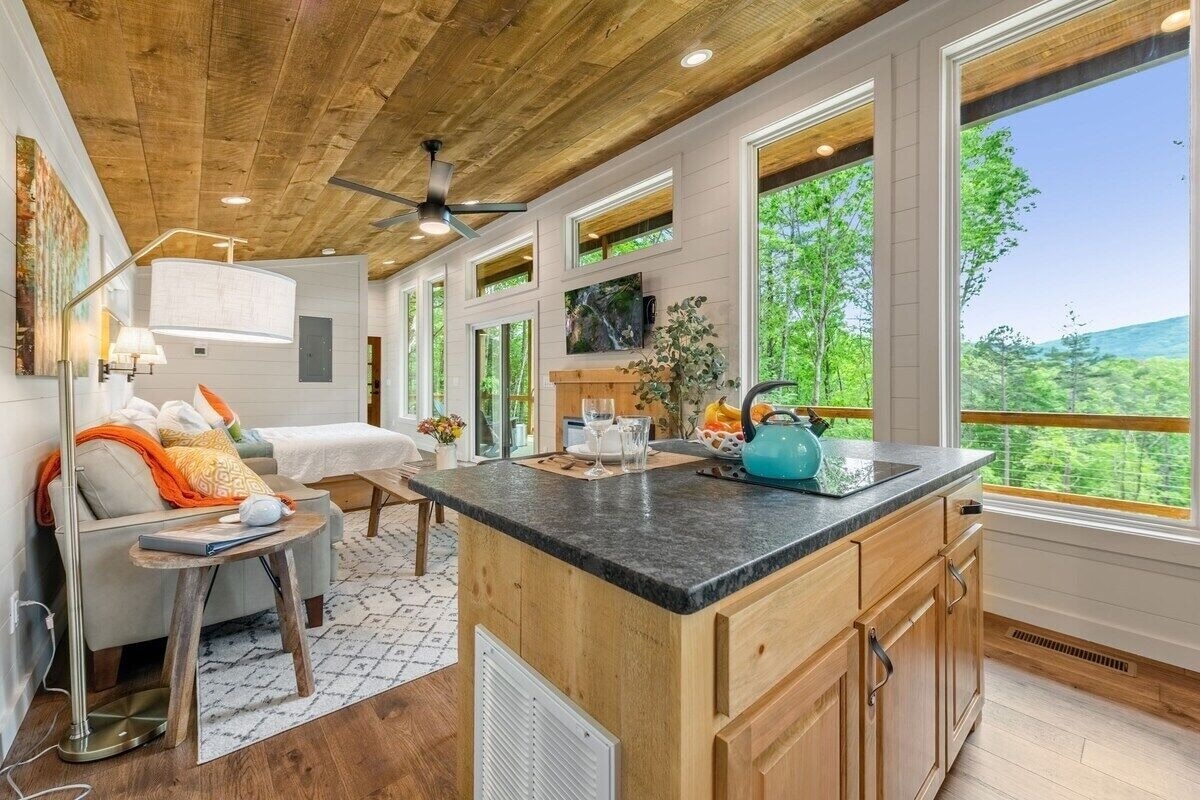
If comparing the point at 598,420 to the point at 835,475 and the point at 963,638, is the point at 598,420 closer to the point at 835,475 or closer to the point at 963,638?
the point at 835,475

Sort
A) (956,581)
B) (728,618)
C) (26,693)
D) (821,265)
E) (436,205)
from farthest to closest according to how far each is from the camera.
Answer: (436,205) → (821,265) → (26,693) → (956,581) → (728,618)

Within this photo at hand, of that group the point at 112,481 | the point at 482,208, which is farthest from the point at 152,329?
the point at 482,208

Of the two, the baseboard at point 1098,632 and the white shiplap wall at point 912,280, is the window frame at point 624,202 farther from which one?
the baseboard at point 1098,632

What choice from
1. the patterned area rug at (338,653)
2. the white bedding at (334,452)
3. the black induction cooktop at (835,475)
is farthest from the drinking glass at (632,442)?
the white bedding at (334,452)

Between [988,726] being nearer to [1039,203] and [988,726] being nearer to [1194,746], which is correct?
[1194,746]

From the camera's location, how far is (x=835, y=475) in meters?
1.32

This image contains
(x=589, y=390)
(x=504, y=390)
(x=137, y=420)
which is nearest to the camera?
(x=137, y=420)

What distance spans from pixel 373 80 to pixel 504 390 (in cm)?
419

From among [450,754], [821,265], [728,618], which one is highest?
[821,265]

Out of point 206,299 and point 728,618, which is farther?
point 206,299

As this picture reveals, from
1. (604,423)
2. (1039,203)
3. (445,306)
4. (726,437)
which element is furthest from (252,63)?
(445,306)

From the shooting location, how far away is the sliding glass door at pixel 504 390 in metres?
6.16

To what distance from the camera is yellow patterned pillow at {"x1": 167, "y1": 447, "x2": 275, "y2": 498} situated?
2373mm

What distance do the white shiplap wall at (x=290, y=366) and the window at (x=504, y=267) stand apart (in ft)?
5.65
